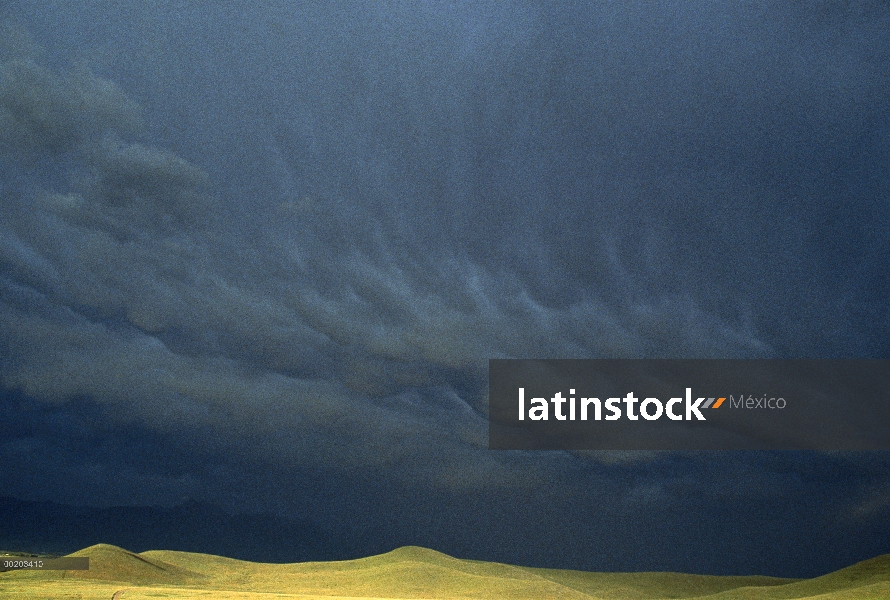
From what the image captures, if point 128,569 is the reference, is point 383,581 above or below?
below

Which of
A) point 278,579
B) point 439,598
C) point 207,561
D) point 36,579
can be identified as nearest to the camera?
point 36,579

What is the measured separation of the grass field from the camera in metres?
69.2

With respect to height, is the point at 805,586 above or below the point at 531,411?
below

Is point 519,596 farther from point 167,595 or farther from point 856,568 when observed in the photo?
point 856,568

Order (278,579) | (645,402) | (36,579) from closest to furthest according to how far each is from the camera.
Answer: (645,402) < (36,579) < (278,579)

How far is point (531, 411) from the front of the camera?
6112 cm

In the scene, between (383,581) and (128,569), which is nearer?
(128,569)

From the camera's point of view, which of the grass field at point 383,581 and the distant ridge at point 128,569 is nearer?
the grass field at point 383,581

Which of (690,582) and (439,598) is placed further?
(690,582)

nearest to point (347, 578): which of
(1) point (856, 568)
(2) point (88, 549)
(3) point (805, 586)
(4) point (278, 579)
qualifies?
(4) point (278, 579)

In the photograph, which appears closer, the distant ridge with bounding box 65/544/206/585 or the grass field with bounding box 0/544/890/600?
the grass field with bounding box 0/544/890/600

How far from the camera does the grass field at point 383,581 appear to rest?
69.2m

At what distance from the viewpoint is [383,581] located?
94.9 m

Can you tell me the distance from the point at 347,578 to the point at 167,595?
37303 mm
